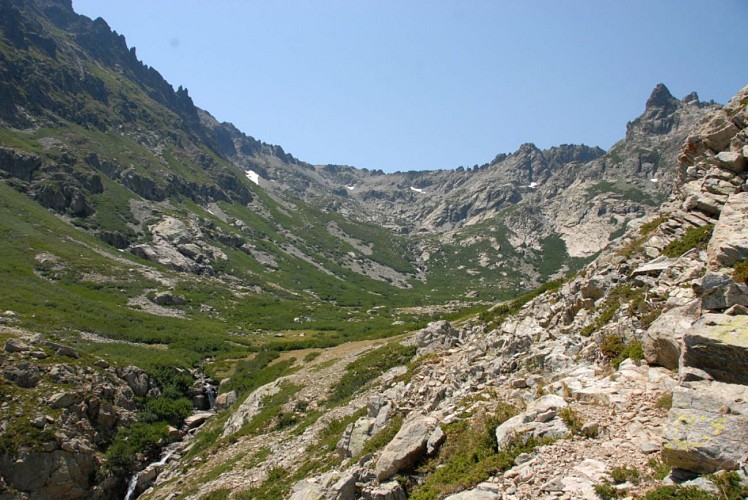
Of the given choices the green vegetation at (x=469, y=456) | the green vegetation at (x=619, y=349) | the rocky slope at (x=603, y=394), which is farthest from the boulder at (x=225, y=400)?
the green vegetation at (x=619, y=349)

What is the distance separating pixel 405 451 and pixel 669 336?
25.9 ft

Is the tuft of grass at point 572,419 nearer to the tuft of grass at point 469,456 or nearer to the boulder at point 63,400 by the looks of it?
the tuft of grass at point 469,456

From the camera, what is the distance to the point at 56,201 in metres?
152

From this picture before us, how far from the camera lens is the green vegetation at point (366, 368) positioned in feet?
104

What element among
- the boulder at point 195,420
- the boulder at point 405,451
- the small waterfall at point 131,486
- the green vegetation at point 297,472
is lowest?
the small waterfall at point 131,486

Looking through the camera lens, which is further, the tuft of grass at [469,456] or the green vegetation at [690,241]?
the green vegetation at [690,241]

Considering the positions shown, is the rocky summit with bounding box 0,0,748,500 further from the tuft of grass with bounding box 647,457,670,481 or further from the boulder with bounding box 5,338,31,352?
the boulder with bounding box 5,338,31,352

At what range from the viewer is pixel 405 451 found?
13.2 meters

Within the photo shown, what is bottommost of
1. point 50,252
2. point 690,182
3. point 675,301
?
point 50,252

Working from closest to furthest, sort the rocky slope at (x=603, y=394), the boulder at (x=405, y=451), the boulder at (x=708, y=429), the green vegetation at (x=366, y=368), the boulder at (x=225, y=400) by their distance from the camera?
the boulder at (x=708, y=429) → the rocky slope at (x=603, y=394) → the boulder at (x=405, y=451) → the green vegetation at (x=366, y=368) → the boulder at (x=225, y=400)

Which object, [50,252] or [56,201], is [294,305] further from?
[56,201]

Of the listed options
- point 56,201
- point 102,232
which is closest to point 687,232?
point 102,232

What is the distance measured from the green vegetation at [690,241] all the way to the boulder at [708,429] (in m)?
9.11

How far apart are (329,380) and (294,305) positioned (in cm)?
10316
